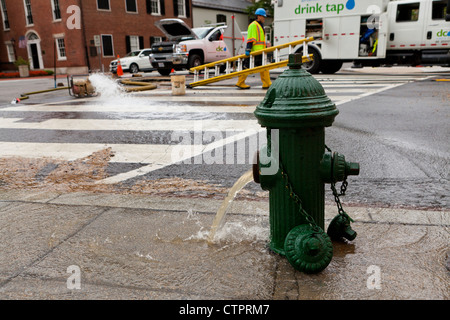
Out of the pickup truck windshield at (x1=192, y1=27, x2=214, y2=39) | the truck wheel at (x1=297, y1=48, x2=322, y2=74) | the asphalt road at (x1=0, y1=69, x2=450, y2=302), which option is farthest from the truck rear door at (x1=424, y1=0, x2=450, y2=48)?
the asphalt road at (x1=0, y1=69, x2=450, y2=302)

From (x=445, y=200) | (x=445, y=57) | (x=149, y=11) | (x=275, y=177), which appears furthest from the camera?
(x=149, y=11)

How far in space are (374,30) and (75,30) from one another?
22.8 m

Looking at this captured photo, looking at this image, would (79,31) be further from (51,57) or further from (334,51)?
(334,51)

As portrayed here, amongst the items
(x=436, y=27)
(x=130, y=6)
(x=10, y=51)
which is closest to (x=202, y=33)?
(x=436, y=27)

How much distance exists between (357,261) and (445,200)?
4.67 feet

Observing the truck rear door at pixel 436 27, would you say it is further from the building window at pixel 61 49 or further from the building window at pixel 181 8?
the building window at pixel 181 8

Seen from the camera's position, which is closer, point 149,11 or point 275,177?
point 275,177

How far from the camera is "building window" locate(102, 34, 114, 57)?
105ft

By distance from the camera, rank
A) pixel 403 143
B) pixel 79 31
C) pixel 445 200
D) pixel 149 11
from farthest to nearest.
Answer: pixel 149 11 < pixel 79 31 < pixel 403 143 < pixel 445 200

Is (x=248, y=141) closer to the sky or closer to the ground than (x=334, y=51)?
closer to the ground

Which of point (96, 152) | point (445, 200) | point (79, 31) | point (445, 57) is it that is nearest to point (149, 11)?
point (79, 31)

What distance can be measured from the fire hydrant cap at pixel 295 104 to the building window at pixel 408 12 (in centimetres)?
1586

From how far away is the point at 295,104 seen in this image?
2205mm
